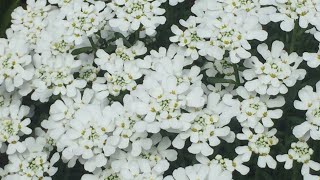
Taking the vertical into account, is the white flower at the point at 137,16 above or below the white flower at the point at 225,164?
above

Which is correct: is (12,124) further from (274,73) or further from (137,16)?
(274,73)

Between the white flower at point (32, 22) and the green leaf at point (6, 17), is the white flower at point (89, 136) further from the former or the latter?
the green leaf at point (6, 17)

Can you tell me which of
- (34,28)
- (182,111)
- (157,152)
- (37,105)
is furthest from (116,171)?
(34,28)

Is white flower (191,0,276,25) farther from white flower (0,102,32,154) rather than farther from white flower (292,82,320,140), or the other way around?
white flower (0,102,32,154)

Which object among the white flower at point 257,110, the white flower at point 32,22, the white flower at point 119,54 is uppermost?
the white flower at point 257,110

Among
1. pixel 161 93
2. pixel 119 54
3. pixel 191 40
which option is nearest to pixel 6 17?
pixel 119 54

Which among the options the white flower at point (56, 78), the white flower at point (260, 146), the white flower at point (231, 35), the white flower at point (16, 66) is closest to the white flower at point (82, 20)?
the white flower at point (56, 78)
